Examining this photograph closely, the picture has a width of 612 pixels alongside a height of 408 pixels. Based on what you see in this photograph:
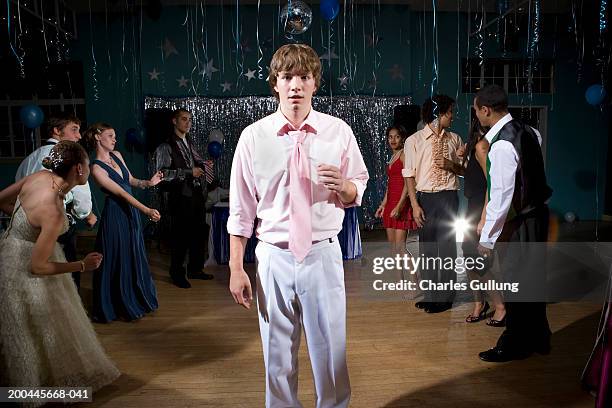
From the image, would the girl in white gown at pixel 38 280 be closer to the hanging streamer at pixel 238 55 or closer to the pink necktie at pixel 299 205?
the pink necktie at pixel 299 205

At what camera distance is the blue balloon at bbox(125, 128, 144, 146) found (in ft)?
25.9

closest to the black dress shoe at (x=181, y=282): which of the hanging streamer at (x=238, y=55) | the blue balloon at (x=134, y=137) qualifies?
the blue balloon at (x=134, y=137)

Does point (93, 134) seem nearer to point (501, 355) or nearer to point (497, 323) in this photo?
point (501, 355)

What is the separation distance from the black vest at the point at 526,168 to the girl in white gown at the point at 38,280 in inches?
86.9

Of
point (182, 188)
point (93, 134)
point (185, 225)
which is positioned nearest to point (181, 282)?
point (185, 225)

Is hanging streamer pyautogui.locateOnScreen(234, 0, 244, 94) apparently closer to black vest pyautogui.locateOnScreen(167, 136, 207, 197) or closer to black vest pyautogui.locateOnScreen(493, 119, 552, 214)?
black vest pyautogui.locateOnScreen(167, 136, 207, 197)

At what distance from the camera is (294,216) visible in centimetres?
160

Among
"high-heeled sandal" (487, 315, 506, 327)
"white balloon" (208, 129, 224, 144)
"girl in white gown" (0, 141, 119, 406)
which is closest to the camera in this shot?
"girl in white gown" (0, 141, 119, 406)

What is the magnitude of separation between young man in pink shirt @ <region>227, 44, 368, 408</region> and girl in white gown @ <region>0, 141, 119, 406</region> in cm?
98

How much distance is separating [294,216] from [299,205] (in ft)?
0.14

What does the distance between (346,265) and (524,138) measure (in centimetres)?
314

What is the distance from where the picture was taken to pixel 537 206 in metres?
2.64

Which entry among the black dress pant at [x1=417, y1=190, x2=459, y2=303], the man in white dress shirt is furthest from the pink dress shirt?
the black dress pant at [x1=417, y1=190, x2=459, y2=303]

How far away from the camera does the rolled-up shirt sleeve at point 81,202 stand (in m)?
3.32
